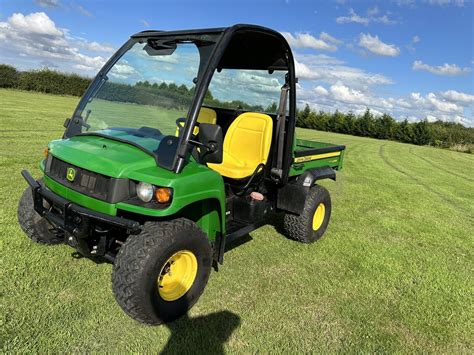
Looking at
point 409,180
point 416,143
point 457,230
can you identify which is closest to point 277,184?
point 457,230

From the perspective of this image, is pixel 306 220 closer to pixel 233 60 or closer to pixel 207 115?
pixel 207 115

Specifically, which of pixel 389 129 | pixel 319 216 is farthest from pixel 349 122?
pixel 319 216

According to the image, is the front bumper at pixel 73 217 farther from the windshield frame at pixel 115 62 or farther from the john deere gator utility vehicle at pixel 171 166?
the windshield frame at pixel 115 62

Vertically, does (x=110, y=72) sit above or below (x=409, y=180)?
above

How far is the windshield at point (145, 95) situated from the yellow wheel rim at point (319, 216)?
245cm

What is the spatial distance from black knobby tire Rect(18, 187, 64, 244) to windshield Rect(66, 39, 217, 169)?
0.69 meters

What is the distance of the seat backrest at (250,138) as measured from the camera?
4227 mm

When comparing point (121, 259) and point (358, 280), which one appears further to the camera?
point (358, 280)

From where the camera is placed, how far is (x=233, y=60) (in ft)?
14.7

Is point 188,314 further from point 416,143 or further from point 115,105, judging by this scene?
point 416,143

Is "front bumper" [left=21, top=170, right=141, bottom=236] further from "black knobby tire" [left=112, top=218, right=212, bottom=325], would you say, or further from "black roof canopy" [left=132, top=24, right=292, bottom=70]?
"black roof canopy" [left=132, top=24, right=292, bottom=70]

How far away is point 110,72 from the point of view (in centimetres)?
363

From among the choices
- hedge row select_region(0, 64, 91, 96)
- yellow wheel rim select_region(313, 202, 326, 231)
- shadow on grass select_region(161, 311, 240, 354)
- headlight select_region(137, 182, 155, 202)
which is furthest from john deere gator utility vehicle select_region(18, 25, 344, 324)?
hedge row select_region(0, 64, 91, 96)

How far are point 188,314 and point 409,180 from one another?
388 inches
